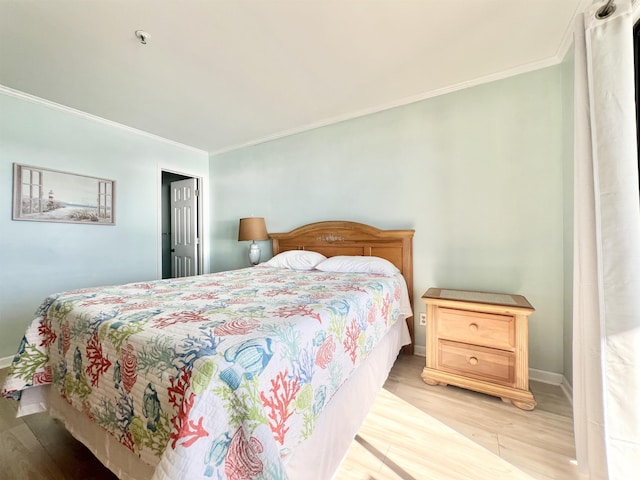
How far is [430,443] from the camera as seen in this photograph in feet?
4.32

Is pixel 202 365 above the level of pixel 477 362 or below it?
above

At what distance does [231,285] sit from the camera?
1771 millimetres

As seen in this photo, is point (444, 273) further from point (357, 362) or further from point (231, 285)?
point (231, 285)

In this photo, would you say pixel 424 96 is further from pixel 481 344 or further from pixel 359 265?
pixel 481 344

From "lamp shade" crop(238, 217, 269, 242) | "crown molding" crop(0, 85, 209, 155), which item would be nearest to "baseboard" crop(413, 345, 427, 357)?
"lamp shade" crop(238, 217, 269, 242)

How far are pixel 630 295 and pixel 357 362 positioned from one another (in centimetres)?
105

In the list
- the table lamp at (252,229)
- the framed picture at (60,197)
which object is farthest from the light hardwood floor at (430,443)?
the table lamp at (252,229)

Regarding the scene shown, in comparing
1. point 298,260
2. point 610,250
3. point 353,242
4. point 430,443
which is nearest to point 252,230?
point 298,260

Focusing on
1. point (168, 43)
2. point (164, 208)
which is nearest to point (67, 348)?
point (168, 43)

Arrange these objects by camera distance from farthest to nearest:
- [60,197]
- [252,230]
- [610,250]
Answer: [252,230]
[60,197]
[610,250]

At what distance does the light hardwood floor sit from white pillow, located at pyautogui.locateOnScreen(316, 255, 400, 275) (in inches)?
35.6

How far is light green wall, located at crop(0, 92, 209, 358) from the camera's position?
227 centimetres

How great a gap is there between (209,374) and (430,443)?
1.26m

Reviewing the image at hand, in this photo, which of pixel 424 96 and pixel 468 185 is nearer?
pixel 468 185
